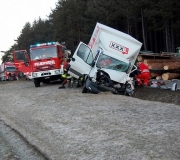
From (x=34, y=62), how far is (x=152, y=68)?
7.80 m

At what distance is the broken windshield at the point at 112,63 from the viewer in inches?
587

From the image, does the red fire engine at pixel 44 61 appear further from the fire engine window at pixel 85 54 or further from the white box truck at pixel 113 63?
the white box truck at pixel 113 63

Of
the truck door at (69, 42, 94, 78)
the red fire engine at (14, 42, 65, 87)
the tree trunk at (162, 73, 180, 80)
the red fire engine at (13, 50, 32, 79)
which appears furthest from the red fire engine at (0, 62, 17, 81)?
the truck door at (69, 42, 94, 78)

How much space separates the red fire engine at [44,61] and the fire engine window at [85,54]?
524 cm

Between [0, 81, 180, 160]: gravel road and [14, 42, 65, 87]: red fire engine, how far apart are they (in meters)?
10.4

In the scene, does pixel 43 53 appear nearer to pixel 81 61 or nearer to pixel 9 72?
pixel 81 61

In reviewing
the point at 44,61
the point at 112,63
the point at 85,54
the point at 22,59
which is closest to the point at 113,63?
the point at 112,63

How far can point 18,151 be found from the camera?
6.36 meters

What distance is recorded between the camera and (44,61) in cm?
2123

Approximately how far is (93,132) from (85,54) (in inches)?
367

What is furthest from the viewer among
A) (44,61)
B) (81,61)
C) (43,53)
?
(43,53)

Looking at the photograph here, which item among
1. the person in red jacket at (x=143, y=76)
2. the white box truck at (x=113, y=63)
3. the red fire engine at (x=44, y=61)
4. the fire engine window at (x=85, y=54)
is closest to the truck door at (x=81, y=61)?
the fire engine window at (x=85, y=54)

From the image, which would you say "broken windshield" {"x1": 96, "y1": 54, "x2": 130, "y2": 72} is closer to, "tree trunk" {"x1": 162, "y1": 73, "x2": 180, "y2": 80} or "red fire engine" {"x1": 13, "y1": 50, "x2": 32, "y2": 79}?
"tree trunk" {"x1": 162, "y1": 73, "x2": 180, "y2": 80}

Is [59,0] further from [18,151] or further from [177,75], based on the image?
[18,151]
